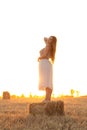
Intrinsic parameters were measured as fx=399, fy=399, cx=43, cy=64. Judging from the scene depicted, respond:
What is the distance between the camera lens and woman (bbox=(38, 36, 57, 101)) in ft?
37.4

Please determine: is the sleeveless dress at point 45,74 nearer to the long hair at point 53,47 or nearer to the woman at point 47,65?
the woman at point 47,65

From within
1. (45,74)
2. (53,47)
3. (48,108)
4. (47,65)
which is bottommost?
(48,108)

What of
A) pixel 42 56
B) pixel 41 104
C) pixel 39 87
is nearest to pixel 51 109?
pixel 41 104

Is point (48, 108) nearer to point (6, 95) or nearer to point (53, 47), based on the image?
point (53, 47)

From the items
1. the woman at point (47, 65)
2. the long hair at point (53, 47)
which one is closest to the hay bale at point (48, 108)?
the woman at point (47, 65)

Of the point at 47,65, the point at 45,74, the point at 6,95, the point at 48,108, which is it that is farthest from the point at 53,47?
the point at 6,95

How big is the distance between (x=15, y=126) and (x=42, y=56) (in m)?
3.19

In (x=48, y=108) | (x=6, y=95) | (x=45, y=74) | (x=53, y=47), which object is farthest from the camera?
(x=6, y=95)

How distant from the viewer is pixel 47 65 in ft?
37.7

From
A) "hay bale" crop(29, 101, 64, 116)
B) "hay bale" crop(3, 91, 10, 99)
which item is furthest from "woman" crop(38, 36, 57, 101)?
"hay bale" crop(3, 91, 10, 99)

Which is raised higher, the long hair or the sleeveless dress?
the long hair

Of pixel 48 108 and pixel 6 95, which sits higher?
pixel 6 95

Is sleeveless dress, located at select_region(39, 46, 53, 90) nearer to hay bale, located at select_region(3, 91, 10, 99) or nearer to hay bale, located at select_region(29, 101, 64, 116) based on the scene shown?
hay bale, located at select_region(29, 101, 64, 116)

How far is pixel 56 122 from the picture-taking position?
31.1ft
